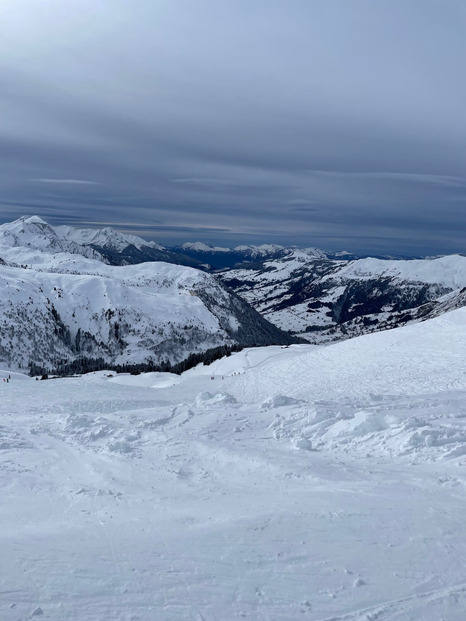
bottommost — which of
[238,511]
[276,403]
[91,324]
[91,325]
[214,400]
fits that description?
[91,325]

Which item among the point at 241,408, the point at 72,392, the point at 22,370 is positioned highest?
the point at 241,408

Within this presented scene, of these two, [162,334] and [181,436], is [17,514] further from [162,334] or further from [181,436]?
[162,334]

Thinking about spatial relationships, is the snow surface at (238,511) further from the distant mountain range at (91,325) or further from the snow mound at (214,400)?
the distant mountain range at (91,325)

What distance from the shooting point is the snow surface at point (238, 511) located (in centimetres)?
769

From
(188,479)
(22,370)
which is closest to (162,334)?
(22,370)

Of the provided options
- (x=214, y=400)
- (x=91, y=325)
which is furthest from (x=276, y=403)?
(x=91, y=325)

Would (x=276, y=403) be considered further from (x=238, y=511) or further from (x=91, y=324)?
(x=91, y=324)

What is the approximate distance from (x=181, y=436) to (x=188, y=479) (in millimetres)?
5002

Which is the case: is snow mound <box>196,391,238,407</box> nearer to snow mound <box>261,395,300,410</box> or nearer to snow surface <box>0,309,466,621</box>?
snow surface <box>0,309,466,621</box>

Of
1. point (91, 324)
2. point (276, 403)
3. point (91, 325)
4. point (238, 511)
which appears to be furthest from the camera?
point (91, 324)

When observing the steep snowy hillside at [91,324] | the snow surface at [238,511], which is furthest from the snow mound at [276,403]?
the steep snowy hillside at [91,324]

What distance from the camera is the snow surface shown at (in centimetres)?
769

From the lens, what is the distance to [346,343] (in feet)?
144

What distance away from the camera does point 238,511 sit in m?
11.6
